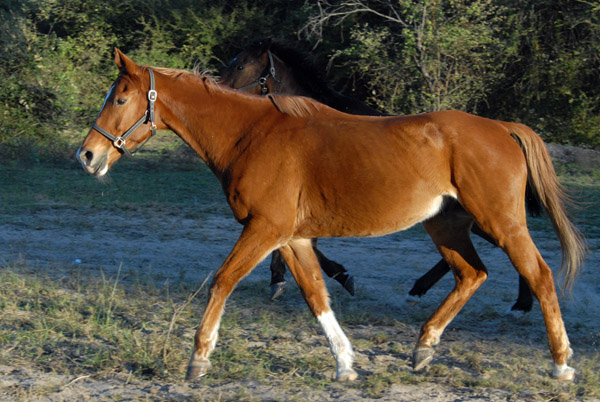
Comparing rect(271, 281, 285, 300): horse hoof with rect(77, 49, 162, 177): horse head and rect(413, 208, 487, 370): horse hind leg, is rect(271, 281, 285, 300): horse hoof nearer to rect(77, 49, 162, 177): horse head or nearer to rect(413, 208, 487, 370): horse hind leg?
rect(413, 208, 487, 370): horse hind leg

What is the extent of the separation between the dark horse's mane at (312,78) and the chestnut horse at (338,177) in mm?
1849

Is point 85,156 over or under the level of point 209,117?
under

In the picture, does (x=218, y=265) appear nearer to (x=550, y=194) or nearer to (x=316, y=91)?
(x=316, y=91)

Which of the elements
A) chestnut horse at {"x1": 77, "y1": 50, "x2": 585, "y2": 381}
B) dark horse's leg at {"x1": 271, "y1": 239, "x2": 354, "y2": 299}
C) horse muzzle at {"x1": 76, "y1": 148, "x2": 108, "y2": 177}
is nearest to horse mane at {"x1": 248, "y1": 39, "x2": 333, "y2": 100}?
dark horse's leg at {"x1": 271, "y1": 239, "x2": 354, "y2": 299}

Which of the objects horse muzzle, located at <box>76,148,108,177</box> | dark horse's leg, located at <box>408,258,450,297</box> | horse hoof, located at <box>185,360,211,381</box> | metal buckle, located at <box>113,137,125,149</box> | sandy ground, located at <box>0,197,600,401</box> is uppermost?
metal buckle, located at <box>113,137,125,149</box>

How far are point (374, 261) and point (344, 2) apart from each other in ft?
29.6

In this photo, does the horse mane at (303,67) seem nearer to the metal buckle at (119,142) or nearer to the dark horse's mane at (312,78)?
the dark horse's mane at (312,78)

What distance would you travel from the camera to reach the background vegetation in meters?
13.2

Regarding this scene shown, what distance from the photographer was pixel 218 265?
6.85 m

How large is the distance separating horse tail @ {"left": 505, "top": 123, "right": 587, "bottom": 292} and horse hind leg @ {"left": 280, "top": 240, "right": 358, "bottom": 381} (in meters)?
1.44

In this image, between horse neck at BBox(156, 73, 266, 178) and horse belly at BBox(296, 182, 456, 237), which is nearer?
horse belly at BBox(296, 182, 456, 237)

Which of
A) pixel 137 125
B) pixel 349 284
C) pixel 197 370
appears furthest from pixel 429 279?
pixel 137 125

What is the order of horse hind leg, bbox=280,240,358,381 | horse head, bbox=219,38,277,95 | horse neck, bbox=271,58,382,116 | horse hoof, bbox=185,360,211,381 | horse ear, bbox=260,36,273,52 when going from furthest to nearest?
horse ear, bbox=260,36,273,52 < horse head, bbox=219,38,277,95 < horse neck, bbox=271,58,382,116 < horse hind leg, bbox=280,240,358,381 < horse hoof, bbox=185,360,211,381

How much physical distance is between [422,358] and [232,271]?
1.25 m
